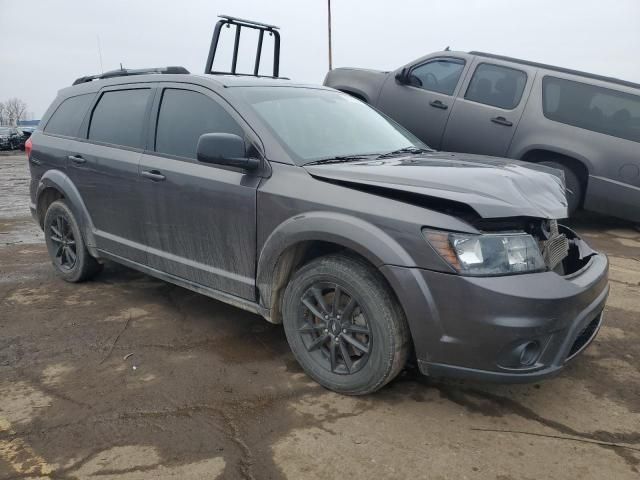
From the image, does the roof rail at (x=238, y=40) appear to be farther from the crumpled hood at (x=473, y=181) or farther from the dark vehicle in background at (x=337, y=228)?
the crumpled hood at (x=473, y=181)

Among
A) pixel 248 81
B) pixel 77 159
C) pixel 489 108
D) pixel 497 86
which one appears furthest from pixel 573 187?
pixel 77 159

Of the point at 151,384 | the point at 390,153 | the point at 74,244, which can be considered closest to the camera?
the point at 151,384

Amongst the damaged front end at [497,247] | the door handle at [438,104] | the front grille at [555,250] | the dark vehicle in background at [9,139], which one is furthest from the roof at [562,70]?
the dark vehicle in background at [9,139]

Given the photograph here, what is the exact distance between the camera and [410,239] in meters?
2.55

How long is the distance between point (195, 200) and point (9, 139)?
30103 millimetres

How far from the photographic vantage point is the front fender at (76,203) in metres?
4.49

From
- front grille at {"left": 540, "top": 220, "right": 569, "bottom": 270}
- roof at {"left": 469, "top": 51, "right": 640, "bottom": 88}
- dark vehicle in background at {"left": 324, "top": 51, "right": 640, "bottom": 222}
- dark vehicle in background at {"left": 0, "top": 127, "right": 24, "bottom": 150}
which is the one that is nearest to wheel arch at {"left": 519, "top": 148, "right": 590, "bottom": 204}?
dark vehicle in background at {"left": 324, "top": 51, "right": 640, "bottom": 222}

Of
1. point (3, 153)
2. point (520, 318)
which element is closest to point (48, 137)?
point (520, 318)

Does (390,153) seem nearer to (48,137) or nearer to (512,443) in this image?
(512,443)

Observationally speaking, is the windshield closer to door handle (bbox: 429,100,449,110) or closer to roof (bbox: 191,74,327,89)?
roof (bbox: 191,74,327,89)

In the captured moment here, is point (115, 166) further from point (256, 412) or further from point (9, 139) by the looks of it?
point (9, 139)

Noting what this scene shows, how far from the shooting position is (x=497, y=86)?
6852mm

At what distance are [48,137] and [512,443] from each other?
4.55m

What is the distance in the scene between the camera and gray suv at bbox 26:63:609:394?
2.49 meters
